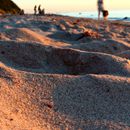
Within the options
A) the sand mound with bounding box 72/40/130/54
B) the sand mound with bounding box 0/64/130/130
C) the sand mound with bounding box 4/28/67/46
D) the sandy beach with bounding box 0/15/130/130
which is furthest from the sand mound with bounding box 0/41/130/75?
the sand mound with bounding box 4/28/67/46

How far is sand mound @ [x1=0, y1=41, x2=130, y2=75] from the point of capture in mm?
4070

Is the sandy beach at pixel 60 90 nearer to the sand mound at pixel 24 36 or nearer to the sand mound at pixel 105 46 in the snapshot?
the sand mound at pixel 105 46

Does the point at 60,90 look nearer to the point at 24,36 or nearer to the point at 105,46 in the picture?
the point at 105,46

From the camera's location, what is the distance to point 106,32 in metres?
8.18

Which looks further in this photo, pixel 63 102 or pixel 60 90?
pixel 60 90

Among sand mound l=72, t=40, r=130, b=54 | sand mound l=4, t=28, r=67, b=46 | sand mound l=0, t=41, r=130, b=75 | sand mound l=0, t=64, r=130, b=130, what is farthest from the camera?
sand mound l=4, t=28, r=67, b=46

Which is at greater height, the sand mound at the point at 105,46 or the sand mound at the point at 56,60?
the sand mound at the point at 56,60

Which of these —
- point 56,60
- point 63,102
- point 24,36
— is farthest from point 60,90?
point 24,36

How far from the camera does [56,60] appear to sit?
434 cm

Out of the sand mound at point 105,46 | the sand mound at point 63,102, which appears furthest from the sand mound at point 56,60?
the sand mound at point 105,46

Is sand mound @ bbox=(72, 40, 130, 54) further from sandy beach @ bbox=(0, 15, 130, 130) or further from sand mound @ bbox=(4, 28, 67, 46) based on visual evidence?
sandy beach @ bbox=(0, 15, 130, 130)

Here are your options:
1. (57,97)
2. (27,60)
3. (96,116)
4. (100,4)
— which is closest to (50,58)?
(27,60)

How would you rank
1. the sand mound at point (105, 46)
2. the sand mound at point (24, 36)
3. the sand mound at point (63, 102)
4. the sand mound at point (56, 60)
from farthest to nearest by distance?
the sand mound at point (24, 36) < the sand mound at point (105, 46) < the sand mound at point (56, 60) < the sand mound at point (63, 102)

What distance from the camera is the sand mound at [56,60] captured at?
4070 mm
